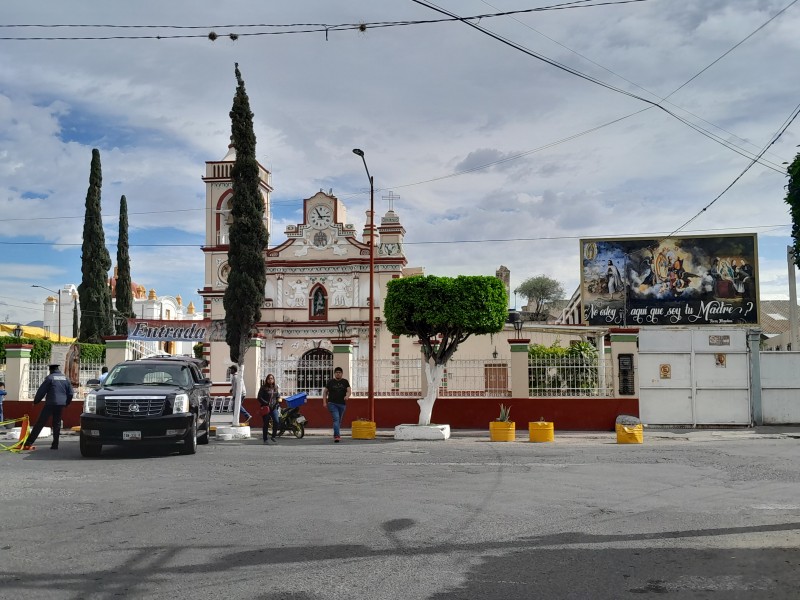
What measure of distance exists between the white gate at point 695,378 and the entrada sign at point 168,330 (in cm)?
1954

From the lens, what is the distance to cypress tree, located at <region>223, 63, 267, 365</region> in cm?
2281

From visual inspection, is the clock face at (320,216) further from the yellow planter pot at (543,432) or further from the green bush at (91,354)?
the yellow planter pot at (543,432)

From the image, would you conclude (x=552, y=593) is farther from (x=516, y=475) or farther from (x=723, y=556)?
(x=516, y=475)

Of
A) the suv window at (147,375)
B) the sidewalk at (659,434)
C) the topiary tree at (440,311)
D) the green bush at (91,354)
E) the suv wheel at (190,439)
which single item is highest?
the topiary tree at (440,311)

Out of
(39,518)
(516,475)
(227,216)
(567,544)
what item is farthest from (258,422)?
(227,216)

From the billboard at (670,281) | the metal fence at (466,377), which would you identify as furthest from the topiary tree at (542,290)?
the metal fence at (466,377)

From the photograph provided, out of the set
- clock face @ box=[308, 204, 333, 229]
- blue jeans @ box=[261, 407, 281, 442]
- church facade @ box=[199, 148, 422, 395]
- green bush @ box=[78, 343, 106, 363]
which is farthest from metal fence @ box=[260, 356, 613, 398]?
clock face @ box=[308, 204, 333, 229]

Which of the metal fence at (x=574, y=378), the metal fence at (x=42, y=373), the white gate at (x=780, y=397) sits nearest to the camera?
the white gate at (x=780, y=397)

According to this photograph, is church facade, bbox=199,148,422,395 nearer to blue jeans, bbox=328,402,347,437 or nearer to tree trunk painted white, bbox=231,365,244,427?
tree trunk painted white, bbox=231,365,244,427

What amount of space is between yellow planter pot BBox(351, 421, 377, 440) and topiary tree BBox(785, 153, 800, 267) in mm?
11956

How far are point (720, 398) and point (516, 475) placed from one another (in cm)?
1208

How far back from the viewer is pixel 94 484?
11023 mm

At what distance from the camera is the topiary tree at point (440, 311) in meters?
20.3

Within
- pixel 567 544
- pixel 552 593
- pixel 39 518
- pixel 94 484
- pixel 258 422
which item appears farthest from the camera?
pixel 258 422
